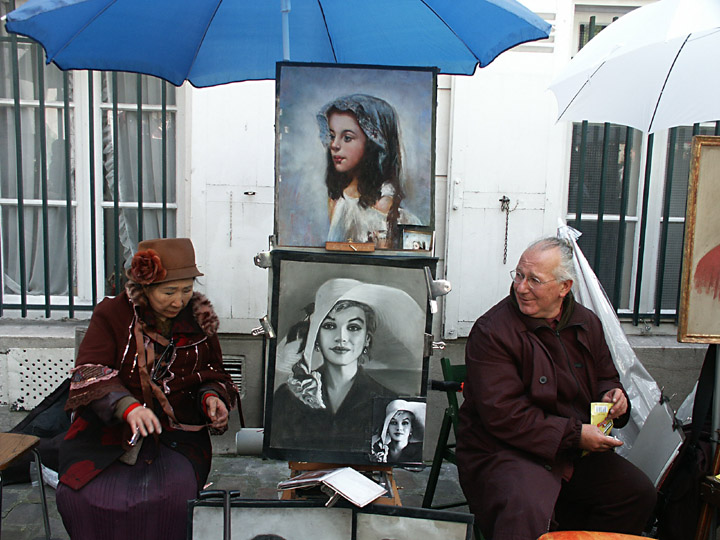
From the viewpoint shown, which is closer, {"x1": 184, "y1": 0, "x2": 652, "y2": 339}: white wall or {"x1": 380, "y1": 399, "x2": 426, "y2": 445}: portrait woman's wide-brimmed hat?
{"x1": 380, "y1": 399, "x2": 426, "y2": 445}: portrait woman's wide-brimmed hat

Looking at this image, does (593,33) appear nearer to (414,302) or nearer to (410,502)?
(414,302)

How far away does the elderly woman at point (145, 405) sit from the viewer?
213 centimetres

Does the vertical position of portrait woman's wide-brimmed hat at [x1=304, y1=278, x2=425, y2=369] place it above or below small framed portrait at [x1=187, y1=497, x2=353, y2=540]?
above

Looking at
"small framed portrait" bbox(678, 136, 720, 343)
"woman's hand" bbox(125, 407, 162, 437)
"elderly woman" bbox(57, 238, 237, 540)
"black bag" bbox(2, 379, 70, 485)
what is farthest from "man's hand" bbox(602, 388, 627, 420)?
"black bag" bbox(2, 379, 70, 485)

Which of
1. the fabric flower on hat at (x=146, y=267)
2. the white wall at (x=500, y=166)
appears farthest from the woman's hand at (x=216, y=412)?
the white wall at (x=500, y=166)

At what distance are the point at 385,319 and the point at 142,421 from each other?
3.02ft

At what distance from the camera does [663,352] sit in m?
3.61

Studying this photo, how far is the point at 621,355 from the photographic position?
3092mm

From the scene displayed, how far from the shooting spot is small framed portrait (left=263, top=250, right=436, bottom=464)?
7.02 feet

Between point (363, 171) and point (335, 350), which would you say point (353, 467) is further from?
point (363, 171)

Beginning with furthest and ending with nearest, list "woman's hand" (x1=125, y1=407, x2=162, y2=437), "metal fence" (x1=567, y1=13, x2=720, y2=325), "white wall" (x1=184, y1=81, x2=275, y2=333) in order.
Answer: "metal fence" (x1=567, y1=13, x2=720, y2=325) → "white wall" (x1=184, y1=81, x2=275, y2=333) → "woman's hand" (x1=125, y1=407, x2=162, y2=437)

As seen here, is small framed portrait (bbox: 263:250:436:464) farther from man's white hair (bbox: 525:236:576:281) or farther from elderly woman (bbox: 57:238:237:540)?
man's white hair (bbox: 525:236:576:281)

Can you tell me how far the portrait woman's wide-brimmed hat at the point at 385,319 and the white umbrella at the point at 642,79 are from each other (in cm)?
132

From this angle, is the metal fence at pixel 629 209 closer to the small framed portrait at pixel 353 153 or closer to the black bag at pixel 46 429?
the small framed portrait at pixel 353 153
